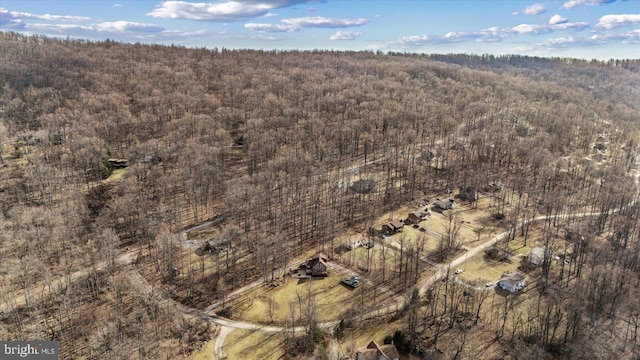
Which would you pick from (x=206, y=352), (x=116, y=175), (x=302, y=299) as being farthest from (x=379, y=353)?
(x=116, y=175)

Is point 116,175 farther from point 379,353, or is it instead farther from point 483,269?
point 483,269

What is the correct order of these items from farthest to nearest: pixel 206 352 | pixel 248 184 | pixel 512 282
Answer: pixel 248 184, pixel 512 282, pixel 206 352

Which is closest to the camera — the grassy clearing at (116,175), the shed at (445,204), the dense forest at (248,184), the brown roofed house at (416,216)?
the dense forest at (248,184)

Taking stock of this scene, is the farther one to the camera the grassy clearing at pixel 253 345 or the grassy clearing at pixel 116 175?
the grassy clearing at pixel 116 175

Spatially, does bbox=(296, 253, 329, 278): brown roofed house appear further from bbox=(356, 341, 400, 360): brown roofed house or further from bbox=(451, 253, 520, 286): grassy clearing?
bbox=(451, 253, 520, 286): grassy clearing

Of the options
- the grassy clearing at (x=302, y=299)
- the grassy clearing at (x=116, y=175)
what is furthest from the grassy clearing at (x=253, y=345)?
the grassy clearing at (x=116, y=175)

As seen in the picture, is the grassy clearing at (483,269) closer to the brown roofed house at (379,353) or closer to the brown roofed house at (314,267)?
the brown roofed house at (314,267)
